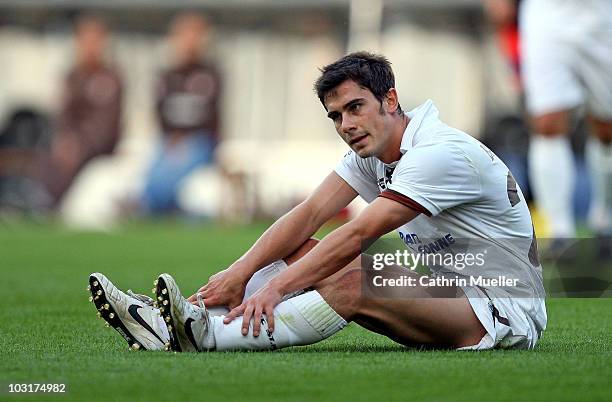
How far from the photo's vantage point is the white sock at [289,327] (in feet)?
15.8

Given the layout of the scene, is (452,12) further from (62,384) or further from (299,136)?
(62,384)

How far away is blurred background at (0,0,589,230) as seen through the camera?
65.7 feet

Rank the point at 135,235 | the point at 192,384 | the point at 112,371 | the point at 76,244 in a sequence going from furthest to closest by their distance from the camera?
the point at 135,235, the point at 76,244, the point at 112,371, the point at 192,384

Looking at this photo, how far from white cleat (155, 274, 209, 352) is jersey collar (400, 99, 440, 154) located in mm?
920

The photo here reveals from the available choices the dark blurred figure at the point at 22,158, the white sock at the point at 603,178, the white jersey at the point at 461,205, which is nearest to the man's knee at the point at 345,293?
the white jersey at the point at 461,205

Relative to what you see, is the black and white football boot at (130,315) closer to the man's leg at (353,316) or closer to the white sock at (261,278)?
the man's leg at (353,316)

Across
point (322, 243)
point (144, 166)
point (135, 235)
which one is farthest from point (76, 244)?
point (322, 243)

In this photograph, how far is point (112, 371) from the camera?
173 inches

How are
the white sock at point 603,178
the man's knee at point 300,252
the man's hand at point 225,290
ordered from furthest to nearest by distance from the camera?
the white sock at point 603,178 → the man's knee at point 300,252 → the man's hand at point 225,290

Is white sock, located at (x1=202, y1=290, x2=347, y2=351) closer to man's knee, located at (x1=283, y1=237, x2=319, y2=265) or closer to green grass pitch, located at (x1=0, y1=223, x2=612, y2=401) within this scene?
green grass pitch, located at (x1=0, y1=223, x2=612, y2=401)

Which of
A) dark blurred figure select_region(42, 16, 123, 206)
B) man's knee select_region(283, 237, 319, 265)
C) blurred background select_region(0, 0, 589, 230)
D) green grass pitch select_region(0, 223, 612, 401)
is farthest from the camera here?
dark blurred figure select_region(42, 16, 123, 206)

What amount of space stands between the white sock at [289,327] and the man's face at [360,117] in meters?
0.56

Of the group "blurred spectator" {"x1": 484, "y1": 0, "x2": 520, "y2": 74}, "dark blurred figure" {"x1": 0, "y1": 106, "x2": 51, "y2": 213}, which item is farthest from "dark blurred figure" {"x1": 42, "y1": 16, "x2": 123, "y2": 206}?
"blurred spectator" {"x1": 484, "y1": 0, "x2": 520, "y2": 74}

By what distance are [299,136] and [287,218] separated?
15347 millimetres
